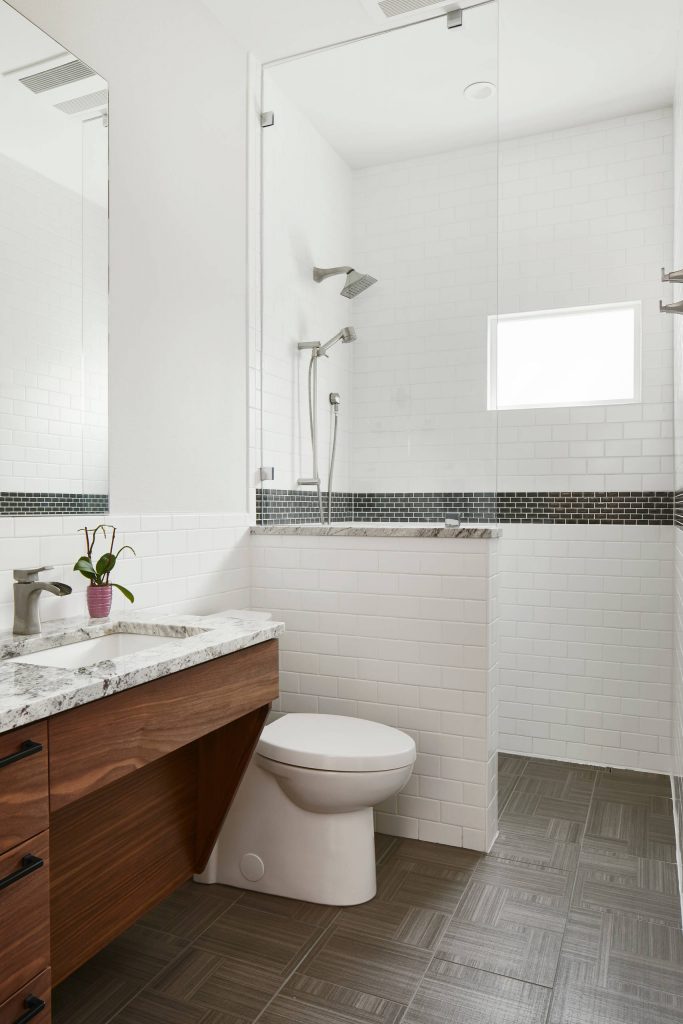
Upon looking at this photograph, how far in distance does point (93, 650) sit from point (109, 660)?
0.37 m

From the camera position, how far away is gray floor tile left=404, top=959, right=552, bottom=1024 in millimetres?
1592

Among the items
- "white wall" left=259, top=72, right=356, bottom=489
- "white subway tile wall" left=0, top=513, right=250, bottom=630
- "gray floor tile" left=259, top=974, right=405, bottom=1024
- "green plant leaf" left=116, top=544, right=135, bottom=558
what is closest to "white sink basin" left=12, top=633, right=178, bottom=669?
"white subway tile wall" left=0, top=513, right=250, bottom=630

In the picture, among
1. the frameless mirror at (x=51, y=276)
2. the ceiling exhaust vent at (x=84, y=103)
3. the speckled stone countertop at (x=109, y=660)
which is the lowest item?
the speckled stone countertop at (x=109, y=660)

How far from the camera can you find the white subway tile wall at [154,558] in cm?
179

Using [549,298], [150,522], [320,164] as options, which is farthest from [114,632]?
[549,298]

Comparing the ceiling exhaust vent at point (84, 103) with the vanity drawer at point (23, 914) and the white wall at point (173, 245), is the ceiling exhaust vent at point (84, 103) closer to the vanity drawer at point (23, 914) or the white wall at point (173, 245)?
the white wall at point (173, 245)

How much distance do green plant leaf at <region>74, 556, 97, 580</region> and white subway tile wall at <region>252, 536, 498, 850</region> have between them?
953 mm

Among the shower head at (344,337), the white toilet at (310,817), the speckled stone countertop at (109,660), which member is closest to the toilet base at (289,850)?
the white toilet at (310,817)

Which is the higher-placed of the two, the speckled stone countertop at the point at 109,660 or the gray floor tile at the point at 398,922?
the speckled stone countertop at the point at 109,660

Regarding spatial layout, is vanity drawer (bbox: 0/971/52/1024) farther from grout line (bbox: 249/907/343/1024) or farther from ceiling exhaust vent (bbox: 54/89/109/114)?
ceiling exhaust vent (bbox: 54/89/109/114)

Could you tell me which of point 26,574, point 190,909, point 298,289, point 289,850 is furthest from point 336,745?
point 298,289

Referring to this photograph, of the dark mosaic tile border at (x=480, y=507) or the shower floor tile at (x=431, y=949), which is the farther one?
→ the dark mosaic tile border at (x=480, y=507)

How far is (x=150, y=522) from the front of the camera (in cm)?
226

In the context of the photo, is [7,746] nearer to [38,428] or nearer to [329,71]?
[38,428]
